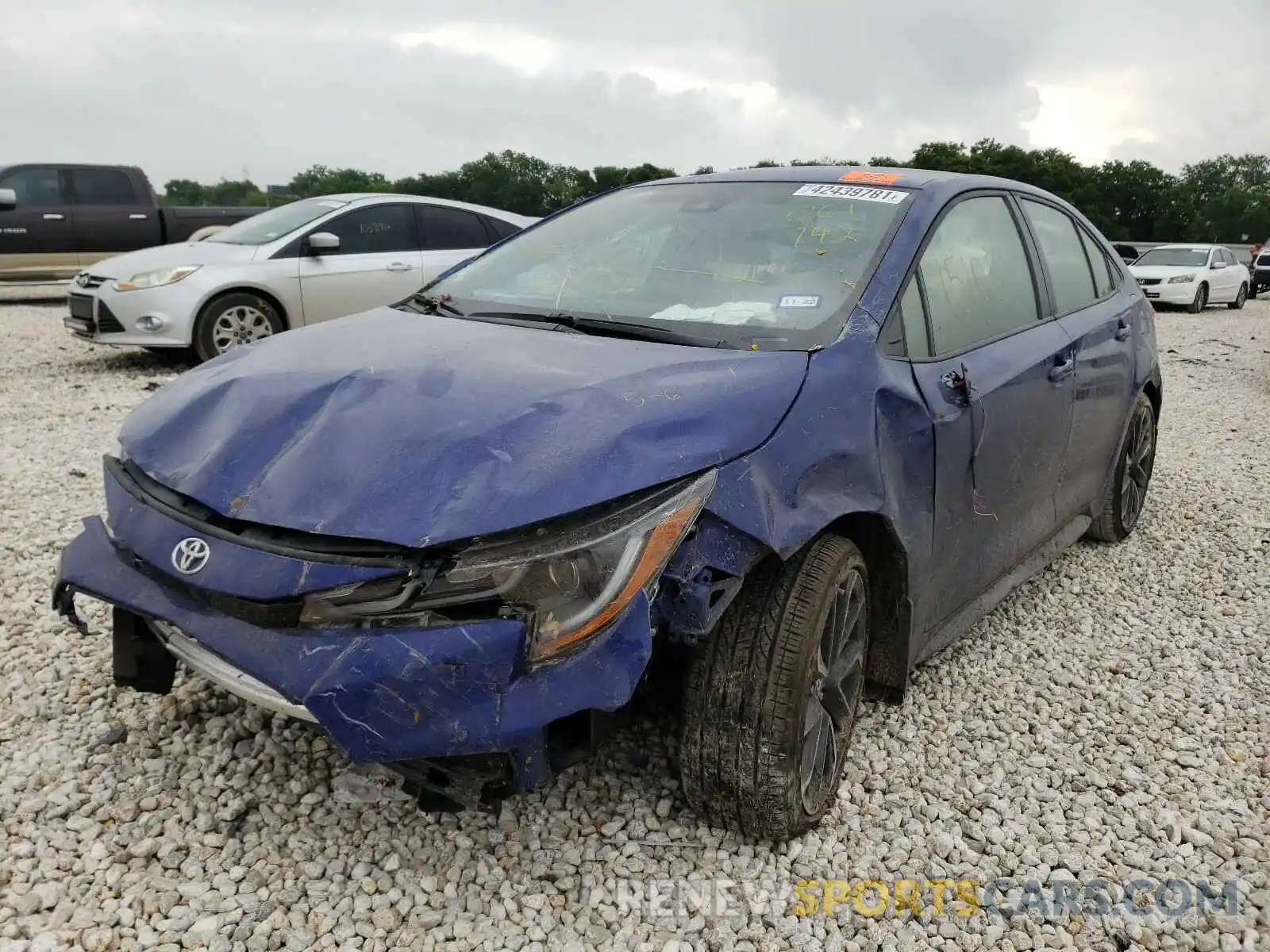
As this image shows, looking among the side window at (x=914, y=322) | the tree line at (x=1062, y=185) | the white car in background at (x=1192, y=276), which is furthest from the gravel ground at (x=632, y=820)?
the tree line at (x=1062, y=185)

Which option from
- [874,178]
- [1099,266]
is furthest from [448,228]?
[874,178]

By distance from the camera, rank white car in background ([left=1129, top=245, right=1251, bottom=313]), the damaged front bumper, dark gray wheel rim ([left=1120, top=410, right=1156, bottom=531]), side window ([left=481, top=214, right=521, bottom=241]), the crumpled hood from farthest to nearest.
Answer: white car in background ([left=1129, top=245, right=1251, bottom=313]) → side window ([left=481, top=214, right=521, bottom=241]) → dark gray wheel rim ([left=1120, top=410, right=1156, bottom=531]) → the crumpled hood → the damaged front bumper

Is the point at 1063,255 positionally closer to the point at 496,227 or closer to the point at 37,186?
the point at 496,227

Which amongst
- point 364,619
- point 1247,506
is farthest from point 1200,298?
point 364,619

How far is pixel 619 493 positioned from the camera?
196 cm

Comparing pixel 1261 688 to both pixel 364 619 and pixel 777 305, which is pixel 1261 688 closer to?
pixel 777 305

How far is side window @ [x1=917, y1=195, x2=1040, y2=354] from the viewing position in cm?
292

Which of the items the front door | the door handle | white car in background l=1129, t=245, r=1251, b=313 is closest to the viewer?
the door handle

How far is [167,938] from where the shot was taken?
207 centimetres

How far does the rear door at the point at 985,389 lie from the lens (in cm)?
280

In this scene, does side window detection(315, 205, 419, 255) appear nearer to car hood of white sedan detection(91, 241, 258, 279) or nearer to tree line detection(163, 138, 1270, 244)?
car hood of white sedan detection(91, 241, 258, 279)

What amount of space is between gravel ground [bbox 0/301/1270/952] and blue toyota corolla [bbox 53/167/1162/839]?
226mm

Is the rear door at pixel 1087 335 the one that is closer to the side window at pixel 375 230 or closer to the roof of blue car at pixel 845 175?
the roof of blue car at pixel 845 175

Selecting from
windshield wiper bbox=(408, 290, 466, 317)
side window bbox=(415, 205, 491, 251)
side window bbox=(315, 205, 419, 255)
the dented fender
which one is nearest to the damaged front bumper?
the dented fender
